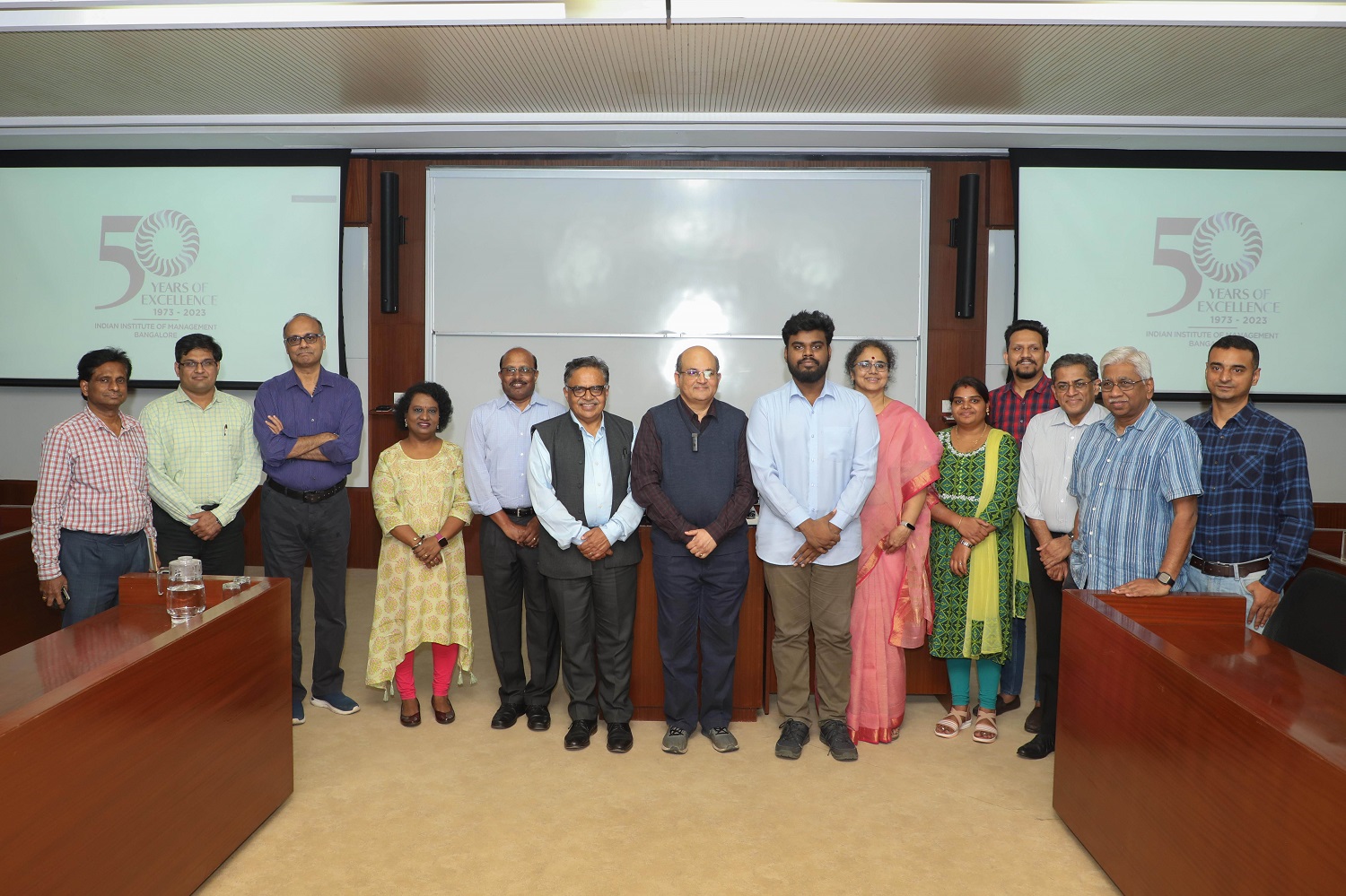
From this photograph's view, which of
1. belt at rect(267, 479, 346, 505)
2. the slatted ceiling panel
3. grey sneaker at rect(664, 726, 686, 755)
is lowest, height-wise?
grey sneaker at rect(664, 726, 686, 755)

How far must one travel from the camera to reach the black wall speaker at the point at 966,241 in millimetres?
5777

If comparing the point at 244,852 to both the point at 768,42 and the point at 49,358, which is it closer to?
the point at 768,42

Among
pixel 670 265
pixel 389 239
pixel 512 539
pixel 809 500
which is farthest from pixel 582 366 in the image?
pixel 389 239

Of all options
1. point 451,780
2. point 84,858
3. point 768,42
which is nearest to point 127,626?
point 84,858

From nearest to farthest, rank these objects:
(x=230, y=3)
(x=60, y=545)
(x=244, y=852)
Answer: (x=244, y=852) < (x=60, y=545) < (x=230, y=3)

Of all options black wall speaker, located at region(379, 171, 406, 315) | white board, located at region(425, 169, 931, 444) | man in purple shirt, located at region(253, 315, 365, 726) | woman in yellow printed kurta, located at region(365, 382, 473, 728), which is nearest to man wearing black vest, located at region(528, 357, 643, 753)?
woman in yellow printed kurta, located at region(365, 382, 473, 728)

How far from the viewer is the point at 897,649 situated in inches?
145

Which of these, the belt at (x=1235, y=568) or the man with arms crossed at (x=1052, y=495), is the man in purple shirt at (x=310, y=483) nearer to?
the man with arms crossed at (x=1052, y=495)

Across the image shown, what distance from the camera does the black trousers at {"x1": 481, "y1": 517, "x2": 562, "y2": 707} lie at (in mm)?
3715

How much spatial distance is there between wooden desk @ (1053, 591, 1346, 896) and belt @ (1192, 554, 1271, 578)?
377 mm

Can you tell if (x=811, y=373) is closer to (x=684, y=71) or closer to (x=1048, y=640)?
(x=1048, y=640)

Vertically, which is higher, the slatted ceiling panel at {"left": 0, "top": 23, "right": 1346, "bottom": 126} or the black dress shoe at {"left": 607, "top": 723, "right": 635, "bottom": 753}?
the slatted ceiling panel at {"left": 0, "top": 23, "right": 1346, "bottom": 126}

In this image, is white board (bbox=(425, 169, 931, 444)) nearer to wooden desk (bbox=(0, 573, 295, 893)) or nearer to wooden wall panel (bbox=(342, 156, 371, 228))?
wooden wall panel (bbox=(342, 156, 371, 228))

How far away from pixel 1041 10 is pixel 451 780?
12.6 ft
